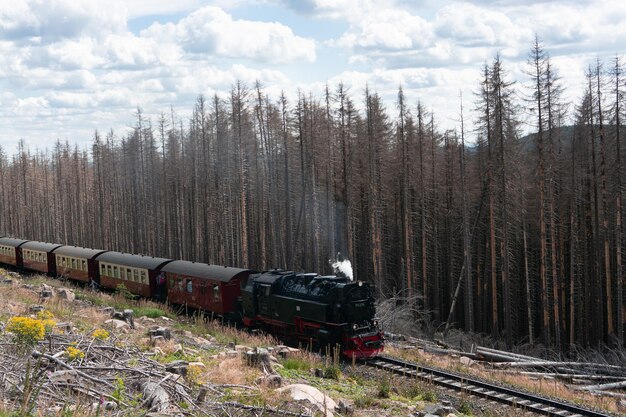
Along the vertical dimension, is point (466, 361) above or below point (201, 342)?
below

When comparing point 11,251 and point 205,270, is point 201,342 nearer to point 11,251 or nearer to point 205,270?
point 205,270

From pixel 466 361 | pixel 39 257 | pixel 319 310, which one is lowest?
pixel 466 361

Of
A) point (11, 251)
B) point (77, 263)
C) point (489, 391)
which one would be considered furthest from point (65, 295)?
point (11, 251)

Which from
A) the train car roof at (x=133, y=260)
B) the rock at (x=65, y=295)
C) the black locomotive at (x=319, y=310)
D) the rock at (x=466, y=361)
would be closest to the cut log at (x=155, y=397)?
the black locomotive at (x=319, y=310)

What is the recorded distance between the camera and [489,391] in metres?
15.3

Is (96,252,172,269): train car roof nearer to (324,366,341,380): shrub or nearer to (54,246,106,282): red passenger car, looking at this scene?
(54,246,106,282): red passenger car

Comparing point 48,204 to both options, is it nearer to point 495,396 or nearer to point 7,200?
point 7,200

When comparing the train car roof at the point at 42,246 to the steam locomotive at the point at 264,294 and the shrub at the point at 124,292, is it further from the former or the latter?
the shrub at the point at 124,292

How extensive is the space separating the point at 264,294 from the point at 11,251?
31646mm

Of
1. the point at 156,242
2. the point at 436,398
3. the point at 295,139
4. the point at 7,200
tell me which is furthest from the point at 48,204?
the point at 436,398

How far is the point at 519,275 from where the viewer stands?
134 feet

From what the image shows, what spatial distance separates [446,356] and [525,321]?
22.2 m

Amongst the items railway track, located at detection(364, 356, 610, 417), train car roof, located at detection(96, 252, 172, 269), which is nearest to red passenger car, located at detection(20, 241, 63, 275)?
train car roof, located at detection(96, 252, 172, 269)

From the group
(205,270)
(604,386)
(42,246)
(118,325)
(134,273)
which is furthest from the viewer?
(42,246)
